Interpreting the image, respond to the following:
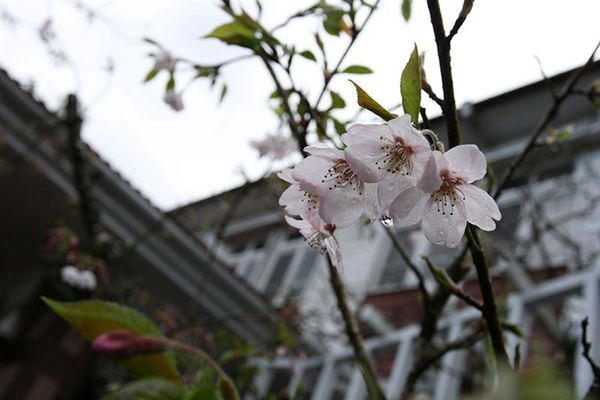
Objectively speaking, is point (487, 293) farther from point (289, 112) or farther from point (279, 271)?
point (279, 271)

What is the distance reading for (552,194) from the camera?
5.99 m

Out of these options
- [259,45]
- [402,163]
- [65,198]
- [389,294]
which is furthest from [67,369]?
[402,163]

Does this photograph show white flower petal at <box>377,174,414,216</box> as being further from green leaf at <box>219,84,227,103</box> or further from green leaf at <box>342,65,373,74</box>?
green leaf at <box>219,84,227,103</box>

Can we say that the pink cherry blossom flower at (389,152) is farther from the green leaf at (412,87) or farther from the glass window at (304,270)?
the glass window at (304,270)

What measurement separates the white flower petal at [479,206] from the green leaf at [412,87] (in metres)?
0.13

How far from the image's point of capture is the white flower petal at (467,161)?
0.66 meters

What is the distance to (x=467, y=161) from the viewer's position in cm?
67

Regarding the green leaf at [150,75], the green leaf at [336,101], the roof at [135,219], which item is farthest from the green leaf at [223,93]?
the roof at [135,219]


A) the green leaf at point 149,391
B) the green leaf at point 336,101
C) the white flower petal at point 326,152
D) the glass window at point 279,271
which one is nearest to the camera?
the green leaf at point 149,391

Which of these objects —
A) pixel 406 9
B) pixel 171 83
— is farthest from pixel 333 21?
pixel 171 83

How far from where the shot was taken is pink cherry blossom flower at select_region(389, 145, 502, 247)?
658 mm

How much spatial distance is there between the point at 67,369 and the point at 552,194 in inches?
198

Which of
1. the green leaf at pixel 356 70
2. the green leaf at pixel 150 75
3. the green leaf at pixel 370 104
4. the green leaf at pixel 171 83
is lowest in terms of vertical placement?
the green leaf at pixel 370 104

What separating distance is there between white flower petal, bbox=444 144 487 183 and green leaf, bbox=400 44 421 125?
6 centimetres
